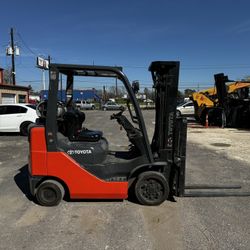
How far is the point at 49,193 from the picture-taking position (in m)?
5.84

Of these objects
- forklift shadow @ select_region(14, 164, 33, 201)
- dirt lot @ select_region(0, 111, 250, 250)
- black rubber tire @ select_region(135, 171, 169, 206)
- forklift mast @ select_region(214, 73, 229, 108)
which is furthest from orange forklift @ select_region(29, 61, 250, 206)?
forklift mast @ select_region(214, 73, 229, 108)

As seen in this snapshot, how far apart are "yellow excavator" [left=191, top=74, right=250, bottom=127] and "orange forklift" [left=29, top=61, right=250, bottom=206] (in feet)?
52.8

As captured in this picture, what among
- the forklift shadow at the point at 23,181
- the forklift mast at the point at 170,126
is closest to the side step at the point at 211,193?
the forklift mast at the point at 170,126

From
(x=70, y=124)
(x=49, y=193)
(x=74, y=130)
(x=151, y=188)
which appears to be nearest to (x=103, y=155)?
(x=74, y=130)

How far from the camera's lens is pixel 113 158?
6.18m

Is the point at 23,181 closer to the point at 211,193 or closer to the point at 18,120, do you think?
the point at 211,193

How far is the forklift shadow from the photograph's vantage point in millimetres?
6655

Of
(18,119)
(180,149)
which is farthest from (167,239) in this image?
(18,119)

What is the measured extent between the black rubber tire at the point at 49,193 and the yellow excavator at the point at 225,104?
17.0 meters

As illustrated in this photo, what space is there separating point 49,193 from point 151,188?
5.66 feet

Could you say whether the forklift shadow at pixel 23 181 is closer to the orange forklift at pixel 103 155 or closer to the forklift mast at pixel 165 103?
the orange forklift at pixel 103 155

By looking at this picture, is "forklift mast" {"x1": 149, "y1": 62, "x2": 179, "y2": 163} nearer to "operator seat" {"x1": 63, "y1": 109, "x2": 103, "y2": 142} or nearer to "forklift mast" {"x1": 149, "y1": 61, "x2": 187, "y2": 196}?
"forklift mast" {"x1": 149, "y1": 61, "x2": 187, "y2": 196}

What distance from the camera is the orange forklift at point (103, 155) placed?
5680 millimetres

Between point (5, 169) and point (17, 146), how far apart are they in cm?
433
